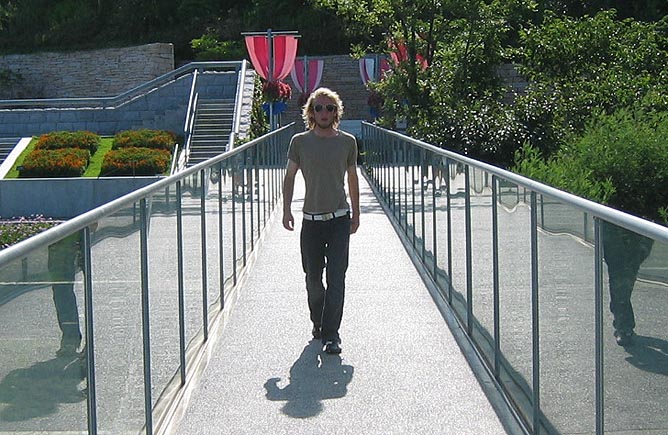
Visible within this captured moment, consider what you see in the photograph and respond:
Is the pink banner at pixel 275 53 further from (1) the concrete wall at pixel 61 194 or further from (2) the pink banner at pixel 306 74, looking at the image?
(2) the pink banner at pixel 306 74

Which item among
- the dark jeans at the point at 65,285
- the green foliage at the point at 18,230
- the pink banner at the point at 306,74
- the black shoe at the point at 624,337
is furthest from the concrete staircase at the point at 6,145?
the black shoe at the point at 624,337

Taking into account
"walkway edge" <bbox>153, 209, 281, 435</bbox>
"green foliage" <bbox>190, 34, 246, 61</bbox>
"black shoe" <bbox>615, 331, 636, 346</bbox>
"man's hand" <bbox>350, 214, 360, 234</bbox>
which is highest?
"green foliage" <bbox>190, 34, 246, 61</bbox>

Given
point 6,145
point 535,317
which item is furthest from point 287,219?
point 6,145

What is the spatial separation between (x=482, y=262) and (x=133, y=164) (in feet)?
75.6

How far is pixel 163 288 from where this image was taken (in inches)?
255

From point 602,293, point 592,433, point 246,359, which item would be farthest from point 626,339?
point 246,359

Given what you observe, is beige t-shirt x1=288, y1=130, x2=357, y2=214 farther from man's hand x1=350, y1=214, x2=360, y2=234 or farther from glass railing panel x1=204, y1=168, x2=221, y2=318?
glass railing panel x1=204, y1=168, x2=221, y2=318

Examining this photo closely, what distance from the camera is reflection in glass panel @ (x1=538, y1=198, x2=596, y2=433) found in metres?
4.73

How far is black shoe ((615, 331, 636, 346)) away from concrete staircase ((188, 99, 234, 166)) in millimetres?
29344

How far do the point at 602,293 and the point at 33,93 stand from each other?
2148 inches

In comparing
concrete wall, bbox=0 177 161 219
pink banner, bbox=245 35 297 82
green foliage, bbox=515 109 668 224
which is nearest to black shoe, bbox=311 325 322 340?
green foliage, bbox=515 109 668 224

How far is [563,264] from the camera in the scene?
205 inches

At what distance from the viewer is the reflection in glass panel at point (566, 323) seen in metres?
4.73

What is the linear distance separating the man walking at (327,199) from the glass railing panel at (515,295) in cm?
162
